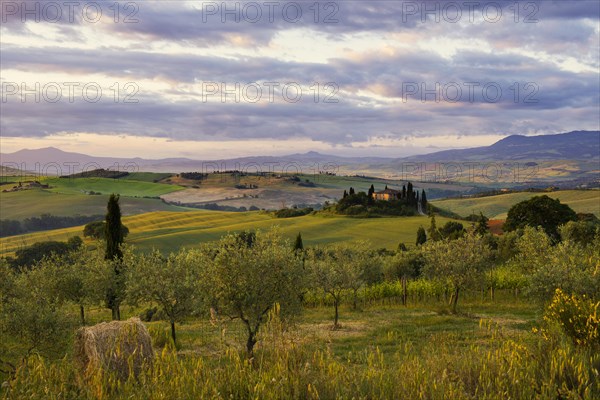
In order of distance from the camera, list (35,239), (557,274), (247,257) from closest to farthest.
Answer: (247,257) → (557,274) → (35,239)

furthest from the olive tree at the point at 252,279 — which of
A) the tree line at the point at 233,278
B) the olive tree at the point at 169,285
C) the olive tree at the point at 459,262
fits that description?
the olive tree at the point at 459,262

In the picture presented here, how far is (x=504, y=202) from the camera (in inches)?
7028

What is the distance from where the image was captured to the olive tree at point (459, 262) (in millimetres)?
40094

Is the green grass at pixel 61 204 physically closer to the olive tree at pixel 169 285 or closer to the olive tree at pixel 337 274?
the olive tree at pixel 337 274

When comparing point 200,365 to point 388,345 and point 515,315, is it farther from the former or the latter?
point 515,315

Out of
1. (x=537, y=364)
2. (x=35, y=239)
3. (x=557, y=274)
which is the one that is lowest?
(x=35, y=239)

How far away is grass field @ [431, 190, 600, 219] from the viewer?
14800 centimetres

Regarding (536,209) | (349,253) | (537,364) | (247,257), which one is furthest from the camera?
(536,209)

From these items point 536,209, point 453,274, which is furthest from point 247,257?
point 536,209

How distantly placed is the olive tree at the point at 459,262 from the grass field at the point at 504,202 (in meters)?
116

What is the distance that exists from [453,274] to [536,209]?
61.0m

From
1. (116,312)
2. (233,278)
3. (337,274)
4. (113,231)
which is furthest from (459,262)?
(113,231)

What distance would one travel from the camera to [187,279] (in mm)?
28719

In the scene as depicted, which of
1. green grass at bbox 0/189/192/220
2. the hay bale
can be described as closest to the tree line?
the hay bale
